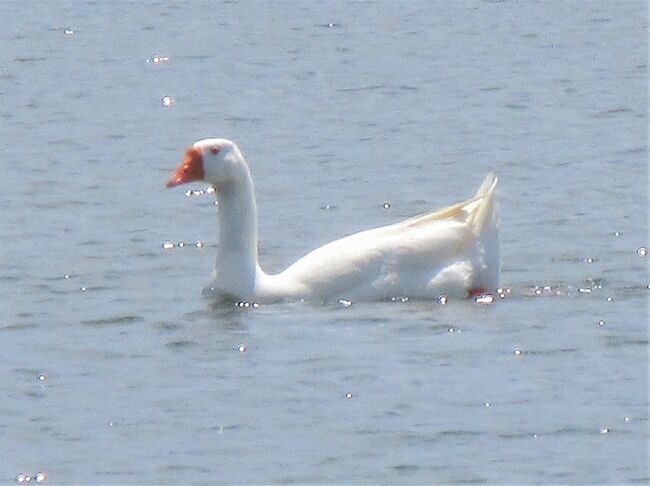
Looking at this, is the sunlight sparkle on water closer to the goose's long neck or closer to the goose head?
the goose's long neck

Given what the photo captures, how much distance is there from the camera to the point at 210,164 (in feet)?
43.5

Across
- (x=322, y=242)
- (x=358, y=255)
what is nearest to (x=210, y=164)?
(x=358, y=255)

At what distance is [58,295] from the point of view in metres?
13.5

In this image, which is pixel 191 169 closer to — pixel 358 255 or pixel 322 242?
pixel 358 255

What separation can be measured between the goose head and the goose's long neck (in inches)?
3.8

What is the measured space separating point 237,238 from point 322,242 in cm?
188

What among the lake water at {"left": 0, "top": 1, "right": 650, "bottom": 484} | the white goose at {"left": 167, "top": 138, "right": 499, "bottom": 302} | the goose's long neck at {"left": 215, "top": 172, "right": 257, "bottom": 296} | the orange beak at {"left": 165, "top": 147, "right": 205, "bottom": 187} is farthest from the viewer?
the orange beak at {"left": 165, "top": 147, "right": 205, "bottom": 187}

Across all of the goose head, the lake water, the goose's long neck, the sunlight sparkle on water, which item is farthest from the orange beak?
the sunlight sparkle on water

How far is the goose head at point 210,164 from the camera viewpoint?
43.5ft

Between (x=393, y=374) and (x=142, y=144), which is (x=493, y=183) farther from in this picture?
(x=142, y=144)

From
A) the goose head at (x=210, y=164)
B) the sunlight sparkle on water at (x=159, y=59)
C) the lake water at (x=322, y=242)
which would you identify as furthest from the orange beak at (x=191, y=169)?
the sunlight sparkle on water at (x=159, y=59)

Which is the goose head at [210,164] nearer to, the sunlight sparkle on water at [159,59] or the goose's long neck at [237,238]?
the goose's long neck at [237,238]

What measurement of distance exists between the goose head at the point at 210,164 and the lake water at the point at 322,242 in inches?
31.5

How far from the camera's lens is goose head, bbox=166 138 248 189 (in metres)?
13.2
